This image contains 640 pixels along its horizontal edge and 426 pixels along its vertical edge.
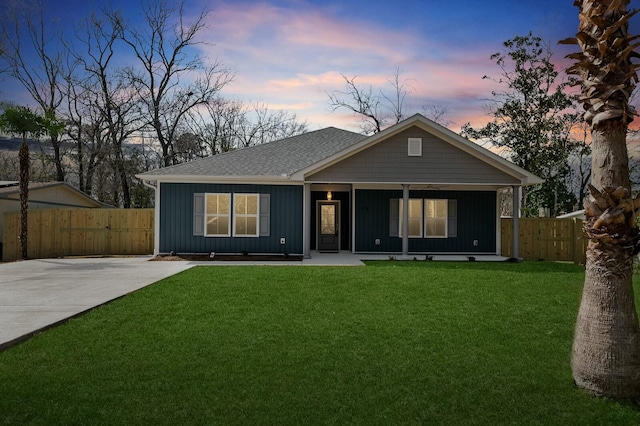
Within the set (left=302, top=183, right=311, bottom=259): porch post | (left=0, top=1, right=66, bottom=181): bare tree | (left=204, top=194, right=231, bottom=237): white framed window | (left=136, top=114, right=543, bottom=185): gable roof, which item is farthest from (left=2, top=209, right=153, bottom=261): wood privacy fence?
(left=0, top=1, right=66, bottom=181): bare tree

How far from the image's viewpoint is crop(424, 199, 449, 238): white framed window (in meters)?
17.0

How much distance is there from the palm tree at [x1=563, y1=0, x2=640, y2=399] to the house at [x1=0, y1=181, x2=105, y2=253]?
18.4 metres

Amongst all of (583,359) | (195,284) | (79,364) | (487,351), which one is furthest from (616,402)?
(195,284)

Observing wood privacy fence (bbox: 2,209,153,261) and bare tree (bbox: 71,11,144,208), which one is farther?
bare tree (bbox: 71,11,144,208)

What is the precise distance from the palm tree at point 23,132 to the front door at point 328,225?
9977 mm

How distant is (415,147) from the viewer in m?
15.2

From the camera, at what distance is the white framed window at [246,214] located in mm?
15539

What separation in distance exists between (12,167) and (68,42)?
17.1 meters

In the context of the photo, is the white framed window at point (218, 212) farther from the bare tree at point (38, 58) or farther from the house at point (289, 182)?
the bare tree at point (38, 58)

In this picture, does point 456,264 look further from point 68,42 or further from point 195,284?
point 68,42

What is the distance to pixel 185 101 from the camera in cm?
2914

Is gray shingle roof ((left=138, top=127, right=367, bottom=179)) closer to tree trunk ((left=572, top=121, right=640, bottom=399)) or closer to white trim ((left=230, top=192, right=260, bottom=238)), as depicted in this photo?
white trim ((left=230, top=192, right=260, bottom=238))

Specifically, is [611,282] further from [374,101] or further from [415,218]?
[374,101]

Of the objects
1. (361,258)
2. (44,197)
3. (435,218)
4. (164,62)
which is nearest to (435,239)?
(435,218)
